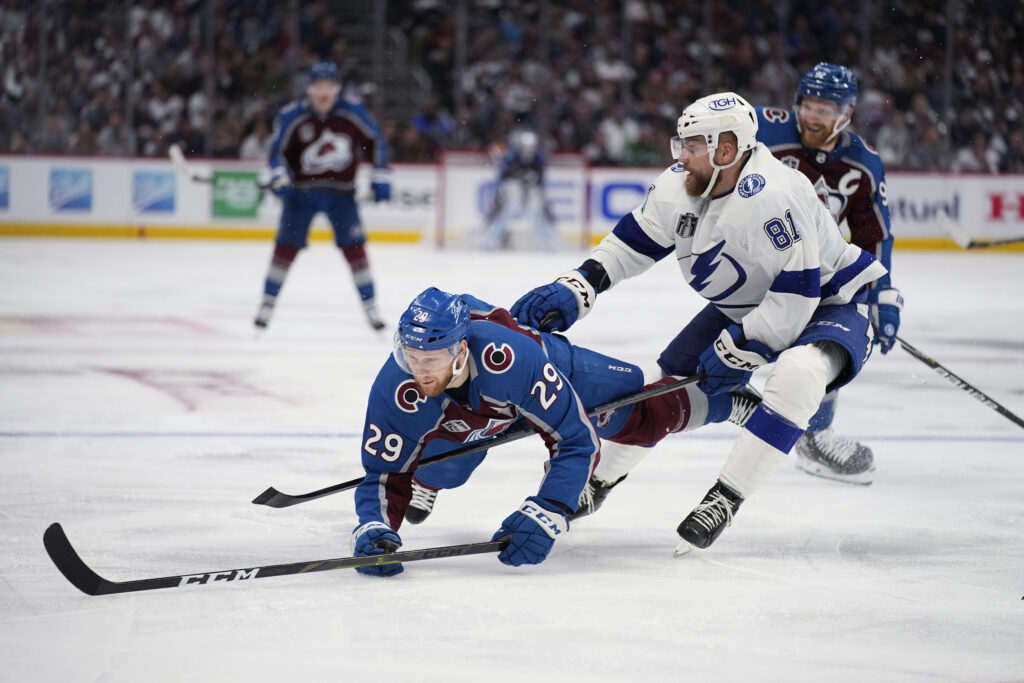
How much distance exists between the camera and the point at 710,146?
10.2 feet

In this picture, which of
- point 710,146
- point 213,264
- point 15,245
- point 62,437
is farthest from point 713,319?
point 15,245

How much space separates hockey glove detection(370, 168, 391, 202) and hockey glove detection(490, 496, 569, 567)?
192 inches

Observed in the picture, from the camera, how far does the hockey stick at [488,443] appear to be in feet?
10.3

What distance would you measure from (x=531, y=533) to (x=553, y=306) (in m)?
0.64

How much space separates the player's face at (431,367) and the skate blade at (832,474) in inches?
66.5

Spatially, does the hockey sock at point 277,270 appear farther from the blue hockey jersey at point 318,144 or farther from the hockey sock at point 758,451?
the hockey sock at point 758,451

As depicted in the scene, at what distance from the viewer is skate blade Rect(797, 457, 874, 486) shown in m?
3.96

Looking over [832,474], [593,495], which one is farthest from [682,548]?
[832,474]

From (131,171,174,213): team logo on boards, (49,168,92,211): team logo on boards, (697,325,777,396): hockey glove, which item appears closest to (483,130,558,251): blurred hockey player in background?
(131,171,174,213): team logo on boards

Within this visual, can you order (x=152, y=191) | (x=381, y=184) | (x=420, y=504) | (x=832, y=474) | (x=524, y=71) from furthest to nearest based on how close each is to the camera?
(x=524, y=71), (x=152, y=191), (x=381, y=184), (x=832, y=474), (x=420, y=504)

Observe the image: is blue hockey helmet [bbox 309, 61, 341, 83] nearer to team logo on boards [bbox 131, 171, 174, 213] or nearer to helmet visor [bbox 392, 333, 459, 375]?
helmet visor [bbox 392, 333, 459, 375]

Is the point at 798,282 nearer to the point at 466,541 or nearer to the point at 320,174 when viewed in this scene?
the point at 466,541

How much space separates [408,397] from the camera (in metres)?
2.82

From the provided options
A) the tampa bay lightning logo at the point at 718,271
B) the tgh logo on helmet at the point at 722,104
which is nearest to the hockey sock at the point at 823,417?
the tampa bay lightning logo at the point at 718,271
